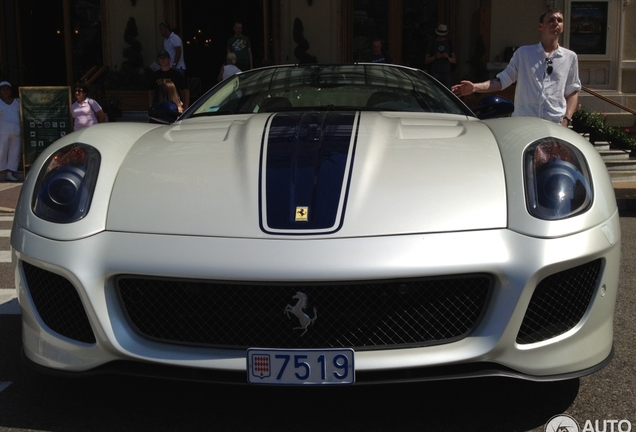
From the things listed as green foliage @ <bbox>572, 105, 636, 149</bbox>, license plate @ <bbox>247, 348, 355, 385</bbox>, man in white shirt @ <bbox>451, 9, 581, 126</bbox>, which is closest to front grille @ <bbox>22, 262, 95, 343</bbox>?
license plate @ <bbox>247, 348, 355, 385</bbox>

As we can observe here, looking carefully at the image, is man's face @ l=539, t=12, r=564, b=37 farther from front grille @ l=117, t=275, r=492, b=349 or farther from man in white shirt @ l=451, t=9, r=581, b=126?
front grille @ l=117, t=275, r=492, b=349

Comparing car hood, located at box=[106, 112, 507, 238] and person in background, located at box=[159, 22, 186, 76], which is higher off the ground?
person in background, located at box=[159, 22, 186, 76]

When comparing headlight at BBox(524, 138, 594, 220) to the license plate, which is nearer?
the license plate

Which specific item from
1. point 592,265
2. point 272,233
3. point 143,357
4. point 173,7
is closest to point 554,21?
point 592,265

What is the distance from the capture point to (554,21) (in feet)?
17.3

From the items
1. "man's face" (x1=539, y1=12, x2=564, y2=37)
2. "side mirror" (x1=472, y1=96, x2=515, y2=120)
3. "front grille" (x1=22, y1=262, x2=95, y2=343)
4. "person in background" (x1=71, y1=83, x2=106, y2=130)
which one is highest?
"man's face" (x1=539, y1=12, x2=564, y2=37)

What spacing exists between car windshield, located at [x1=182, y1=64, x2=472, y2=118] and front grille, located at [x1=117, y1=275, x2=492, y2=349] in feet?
5.23

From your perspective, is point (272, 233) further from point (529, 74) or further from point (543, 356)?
point (529, 74)

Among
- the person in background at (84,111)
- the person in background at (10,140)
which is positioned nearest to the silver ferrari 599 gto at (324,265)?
the person in background at (84,111)

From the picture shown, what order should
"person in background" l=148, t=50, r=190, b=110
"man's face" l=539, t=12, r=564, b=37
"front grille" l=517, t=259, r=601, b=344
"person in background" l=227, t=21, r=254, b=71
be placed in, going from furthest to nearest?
"person in background" l=227, t=21, r=254, b=71 < "person in background" l=148, t=50, r=190, b=110 < "man's face" l=539, t=12, r=564, b=37 < "front grille" l=517, t=259, r=601, b=344

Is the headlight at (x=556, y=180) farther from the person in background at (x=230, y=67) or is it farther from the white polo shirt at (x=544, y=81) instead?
the person in background at (x=230, y=67)

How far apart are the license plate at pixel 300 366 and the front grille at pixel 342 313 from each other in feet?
0.21

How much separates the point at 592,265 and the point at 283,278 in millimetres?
1022

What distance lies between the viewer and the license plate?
2.33m
